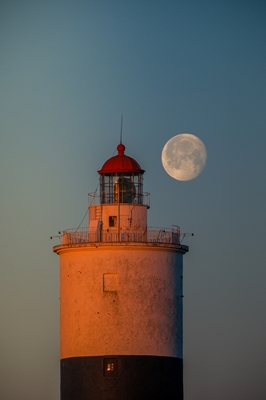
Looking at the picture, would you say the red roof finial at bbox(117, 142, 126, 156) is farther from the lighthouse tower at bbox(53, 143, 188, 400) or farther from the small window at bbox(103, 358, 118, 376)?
the small window at bbox(103, 358, 118, 376)

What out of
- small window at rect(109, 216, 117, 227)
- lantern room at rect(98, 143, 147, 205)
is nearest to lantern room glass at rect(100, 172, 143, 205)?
lantern room at rect(98, 143, 147, 205)

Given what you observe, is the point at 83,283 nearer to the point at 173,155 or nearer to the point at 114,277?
the point at 114,277

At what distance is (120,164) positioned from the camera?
176 feet

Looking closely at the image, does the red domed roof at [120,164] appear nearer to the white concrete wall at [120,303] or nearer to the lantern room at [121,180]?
the lantern room at [121,180]

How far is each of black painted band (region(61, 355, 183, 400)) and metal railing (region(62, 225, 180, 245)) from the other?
3832 millimetres

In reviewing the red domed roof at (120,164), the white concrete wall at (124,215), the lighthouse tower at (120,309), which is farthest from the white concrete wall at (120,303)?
the red domed roof at (120,164)

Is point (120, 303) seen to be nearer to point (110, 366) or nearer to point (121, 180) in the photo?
point (110, 366)

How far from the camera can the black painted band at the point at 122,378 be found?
170ft

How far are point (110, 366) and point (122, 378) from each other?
546mm

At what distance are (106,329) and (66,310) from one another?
179 cm

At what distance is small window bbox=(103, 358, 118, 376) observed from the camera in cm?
5172

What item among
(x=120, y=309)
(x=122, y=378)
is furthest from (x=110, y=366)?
(x=120, y=309)

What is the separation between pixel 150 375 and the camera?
5191 cm

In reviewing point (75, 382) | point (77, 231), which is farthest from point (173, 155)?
point (75, 382)
